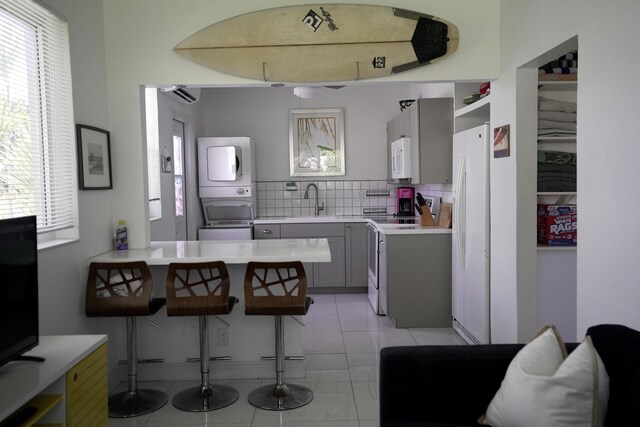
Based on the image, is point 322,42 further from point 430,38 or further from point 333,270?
point 333,270

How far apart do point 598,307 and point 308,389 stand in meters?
1.91

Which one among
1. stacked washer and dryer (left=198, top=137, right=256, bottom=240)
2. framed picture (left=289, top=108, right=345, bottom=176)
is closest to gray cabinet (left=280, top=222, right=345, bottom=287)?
stacked washer and dryer (left=198, top=137, right=256, bottom=240)

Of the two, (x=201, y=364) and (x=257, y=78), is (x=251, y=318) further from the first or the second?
(x=257, y=78)

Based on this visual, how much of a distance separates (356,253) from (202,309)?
329 cm

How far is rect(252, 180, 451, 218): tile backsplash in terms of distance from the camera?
276 inches

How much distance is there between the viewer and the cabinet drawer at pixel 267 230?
20.8ft

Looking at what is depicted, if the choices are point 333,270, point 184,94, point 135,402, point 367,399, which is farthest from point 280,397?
point 184,94

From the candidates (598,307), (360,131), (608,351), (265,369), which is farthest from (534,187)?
(360,131)

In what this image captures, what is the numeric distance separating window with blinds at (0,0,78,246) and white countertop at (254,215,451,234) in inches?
108

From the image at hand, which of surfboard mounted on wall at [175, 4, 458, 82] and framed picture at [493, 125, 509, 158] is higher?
surfboard mounted on wall at [175, 4, 458, 82]

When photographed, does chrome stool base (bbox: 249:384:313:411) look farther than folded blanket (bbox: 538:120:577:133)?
No

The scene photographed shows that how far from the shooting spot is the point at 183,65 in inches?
149

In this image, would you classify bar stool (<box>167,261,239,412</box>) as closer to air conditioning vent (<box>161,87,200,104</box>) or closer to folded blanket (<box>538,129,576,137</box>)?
folded blanket (<box>538,129,576,137</box>)

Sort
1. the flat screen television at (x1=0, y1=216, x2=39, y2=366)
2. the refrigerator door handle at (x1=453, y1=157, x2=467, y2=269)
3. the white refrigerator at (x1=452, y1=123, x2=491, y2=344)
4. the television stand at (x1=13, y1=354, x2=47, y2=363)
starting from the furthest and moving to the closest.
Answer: the refrigerator door handle at (x1=453, y1=157, x2=467, y2=269), the white refrigerator at (x1=452, y1=123, x2=491, y2=344), the television stand at (x1=13, y1=354, x2=47, y2=363), the flat screen television at (x1=0, y1=216, x2=39, y2=366)
